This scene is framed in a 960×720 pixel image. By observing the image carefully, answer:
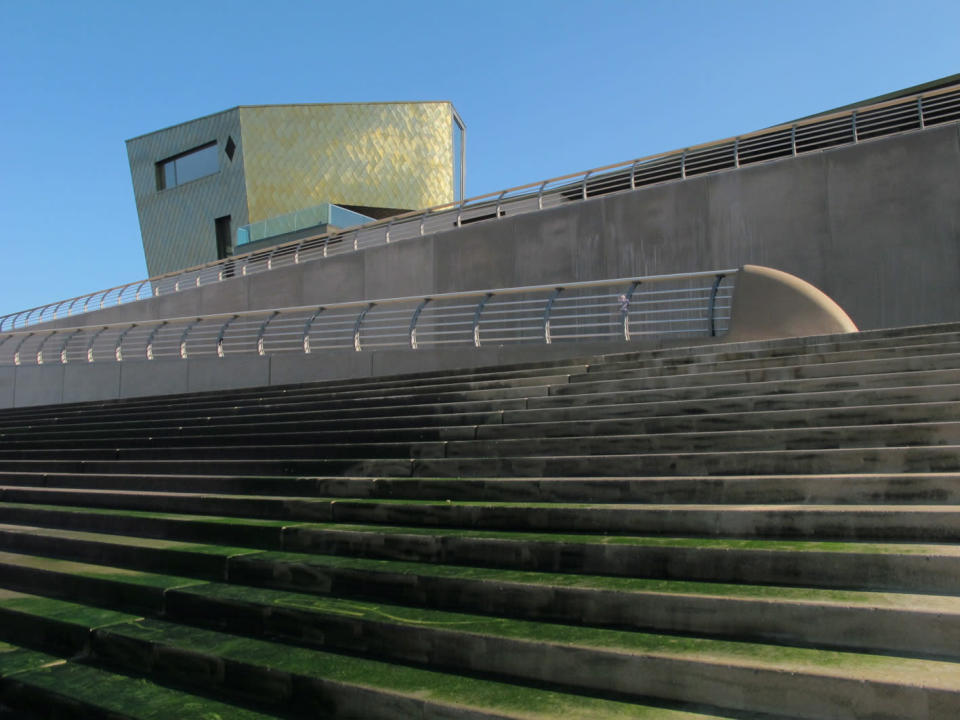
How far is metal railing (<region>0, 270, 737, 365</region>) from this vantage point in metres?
11.5

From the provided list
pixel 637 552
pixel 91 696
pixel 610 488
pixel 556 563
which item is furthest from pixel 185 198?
pixel 637 552

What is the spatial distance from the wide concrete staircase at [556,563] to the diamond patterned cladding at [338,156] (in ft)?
122

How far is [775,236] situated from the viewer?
1300 cm

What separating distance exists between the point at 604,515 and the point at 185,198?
4684 centimetres

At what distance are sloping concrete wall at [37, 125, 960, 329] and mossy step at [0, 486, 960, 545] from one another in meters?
9.43

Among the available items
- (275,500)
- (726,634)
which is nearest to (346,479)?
(275,500)

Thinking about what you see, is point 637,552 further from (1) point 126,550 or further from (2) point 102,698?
(1) point 126,550

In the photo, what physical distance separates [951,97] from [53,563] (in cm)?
1414

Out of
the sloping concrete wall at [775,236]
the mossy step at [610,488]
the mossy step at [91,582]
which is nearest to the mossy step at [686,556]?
the mossy step at [610,488]

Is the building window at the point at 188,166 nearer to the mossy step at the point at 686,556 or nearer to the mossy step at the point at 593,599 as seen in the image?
the mossy step at the point at 593,599

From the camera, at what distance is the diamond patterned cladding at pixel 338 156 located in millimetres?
42125

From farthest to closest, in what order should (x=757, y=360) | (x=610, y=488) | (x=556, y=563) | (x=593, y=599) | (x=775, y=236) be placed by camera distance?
(x=775, y=236) → (x=757, y=360) → (x=610, y=488) → (x=556, y=563) → (x=593, y=599)

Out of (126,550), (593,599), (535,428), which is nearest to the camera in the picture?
(593,599)

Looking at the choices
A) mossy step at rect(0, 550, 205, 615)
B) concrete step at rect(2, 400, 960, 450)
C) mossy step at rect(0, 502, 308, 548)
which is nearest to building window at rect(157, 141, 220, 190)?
concrete step at rect(2, 400, 960, 450)
